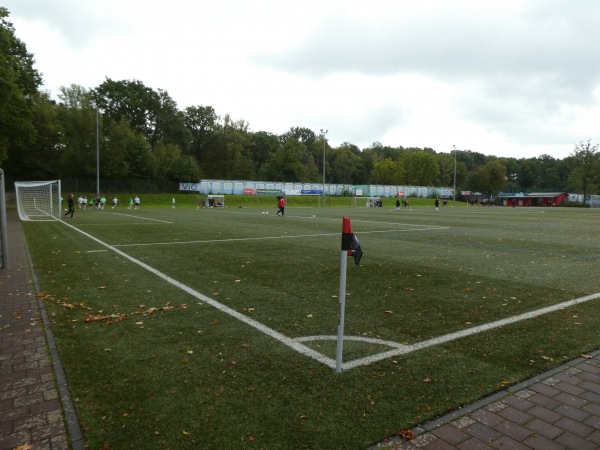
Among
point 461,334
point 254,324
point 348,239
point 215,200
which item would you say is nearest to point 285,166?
point 215,200

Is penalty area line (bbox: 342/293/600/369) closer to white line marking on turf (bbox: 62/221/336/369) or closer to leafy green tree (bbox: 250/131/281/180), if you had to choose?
white line marking on turf (bbox: 62/221/336/369)

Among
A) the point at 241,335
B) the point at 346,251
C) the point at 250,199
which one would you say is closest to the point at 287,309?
the point at 241,335

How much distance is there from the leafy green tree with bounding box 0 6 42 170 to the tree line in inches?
3.3

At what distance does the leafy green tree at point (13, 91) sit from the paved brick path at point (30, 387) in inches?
1123

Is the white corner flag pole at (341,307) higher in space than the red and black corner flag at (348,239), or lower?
lower

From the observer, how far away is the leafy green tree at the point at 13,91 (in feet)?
91.8

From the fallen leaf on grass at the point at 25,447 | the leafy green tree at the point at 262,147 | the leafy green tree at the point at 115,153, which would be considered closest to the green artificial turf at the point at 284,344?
the fallen leaf on grass at the point at 25,447

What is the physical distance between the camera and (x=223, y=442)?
2.90m

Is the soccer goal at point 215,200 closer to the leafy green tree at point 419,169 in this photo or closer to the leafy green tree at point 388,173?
the leafy green tree at point 388,173

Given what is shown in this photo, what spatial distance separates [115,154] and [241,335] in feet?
199

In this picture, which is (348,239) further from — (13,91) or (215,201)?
(215,201)

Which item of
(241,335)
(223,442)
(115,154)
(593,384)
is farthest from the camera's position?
(115,154)

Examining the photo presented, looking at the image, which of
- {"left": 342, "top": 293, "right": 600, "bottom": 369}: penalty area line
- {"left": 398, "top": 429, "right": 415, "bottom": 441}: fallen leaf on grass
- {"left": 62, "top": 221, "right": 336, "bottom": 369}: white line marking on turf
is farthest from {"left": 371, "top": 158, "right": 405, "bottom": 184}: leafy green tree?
{"left": 398, "top": 429, "right": 415, "bottom": 441}: fallen leaf on grass

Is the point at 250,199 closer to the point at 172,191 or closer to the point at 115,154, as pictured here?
the point at 172,191
